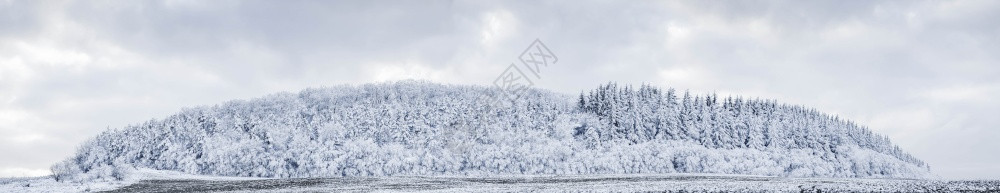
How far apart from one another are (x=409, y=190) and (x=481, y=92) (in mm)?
90573

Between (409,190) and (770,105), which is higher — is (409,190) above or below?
below

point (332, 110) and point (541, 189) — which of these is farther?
point (332, 110)

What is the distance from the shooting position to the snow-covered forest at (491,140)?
8350 centimetres

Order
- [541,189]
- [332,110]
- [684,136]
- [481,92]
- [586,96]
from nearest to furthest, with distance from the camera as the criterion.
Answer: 1. [541,189]
2. [684,136]
3. [332,110]
4. [586,96]
5. [481,92]

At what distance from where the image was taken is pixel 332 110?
107750mm

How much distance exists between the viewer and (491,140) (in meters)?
92.5

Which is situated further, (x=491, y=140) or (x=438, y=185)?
(x=491, y=140)

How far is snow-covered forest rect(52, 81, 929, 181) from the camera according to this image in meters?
83.5

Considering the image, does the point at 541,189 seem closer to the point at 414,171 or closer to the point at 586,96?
the point at 414,171

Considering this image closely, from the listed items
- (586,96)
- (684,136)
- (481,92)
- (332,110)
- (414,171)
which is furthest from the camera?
(481,92)

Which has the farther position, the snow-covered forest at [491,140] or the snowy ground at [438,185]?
the snow-covered forest at [491,140]

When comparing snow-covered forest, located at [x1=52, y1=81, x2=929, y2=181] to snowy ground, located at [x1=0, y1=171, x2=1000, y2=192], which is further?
snow-covered forest, located at [x1=52, y1=81, x2=929, y2=181]

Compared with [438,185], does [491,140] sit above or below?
above


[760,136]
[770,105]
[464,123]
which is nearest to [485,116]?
[464,123]
